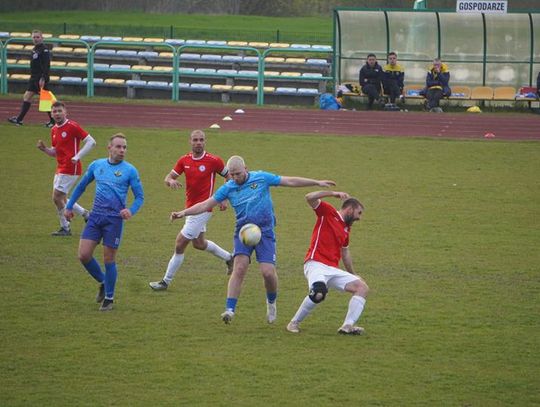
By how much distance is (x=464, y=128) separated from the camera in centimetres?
2917

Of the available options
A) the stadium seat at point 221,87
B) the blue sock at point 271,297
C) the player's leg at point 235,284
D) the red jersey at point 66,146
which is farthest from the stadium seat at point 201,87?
the player's leg at point 235,284

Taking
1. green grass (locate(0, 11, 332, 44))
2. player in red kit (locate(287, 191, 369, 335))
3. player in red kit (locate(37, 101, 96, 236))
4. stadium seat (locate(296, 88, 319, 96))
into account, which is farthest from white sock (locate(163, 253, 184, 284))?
green grass (locate(0, 11, 332, 44))

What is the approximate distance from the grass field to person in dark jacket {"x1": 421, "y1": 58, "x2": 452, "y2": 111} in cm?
1161

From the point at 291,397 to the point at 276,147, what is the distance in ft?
54.5

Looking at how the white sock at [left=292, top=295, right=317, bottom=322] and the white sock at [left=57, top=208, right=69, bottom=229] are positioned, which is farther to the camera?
the white sock at [left=57, top=208, right=69, bottom=229]

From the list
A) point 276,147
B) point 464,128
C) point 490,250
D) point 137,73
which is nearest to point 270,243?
point 490,250

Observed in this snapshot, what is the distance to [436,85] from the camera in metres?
32.4

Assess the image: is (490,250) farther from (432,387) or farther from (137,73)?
(137,73)

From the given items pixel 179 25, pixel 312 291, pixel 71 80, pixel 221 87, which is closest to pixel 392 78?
pixel 221 87

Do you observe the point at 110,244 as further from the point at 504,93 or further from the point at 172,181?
the point at 504,93

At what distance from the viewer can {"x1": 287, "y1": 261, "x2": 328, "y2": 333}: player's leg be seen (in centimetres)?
1026

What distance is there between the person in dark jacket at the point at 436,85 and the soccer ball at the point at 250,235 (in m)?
22.6

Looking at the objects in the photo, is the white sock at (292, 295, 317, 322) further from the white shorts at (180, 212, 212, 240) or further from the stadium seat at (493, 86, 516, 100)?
the stadium seat at (493, 86, 516, 100)

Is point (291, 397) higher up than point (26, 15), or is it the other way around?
point (26, 15)
